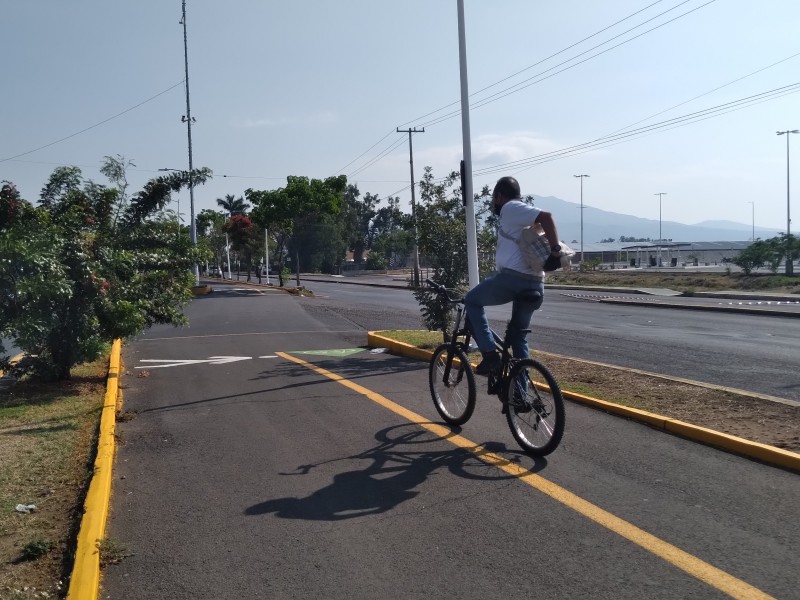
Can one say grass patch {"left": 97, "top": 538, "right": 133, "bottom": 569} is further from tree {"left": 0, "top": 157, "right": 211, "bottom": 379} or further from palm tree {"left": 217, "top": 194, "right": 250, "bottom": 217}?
palm tree {"left": 217, "top": 194, "right": 250, "bottom": 217}

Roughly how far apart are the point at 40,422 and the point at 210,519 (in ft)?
12.5

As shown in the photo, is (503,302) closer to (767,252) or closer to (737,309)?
(737,309)

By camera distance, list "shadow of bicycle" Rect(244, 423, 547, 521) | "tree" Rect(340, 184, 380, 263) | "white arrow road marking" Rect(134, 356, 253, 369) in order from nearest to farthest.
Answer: "shadow of bicycle" Rect(244, 423, 547, 521)
"white arrow road marking" Rect(134, 356, 253, 369)
"tree" Rect(340, 184, 380, 263)

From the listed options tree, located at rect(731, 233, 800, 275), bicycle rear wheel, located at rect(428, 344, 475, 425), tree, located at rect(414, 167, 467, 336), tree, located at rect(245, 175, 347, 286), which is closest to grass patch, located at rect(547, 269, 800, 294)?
→ tree, located at rect(731, 233, 800, 275)

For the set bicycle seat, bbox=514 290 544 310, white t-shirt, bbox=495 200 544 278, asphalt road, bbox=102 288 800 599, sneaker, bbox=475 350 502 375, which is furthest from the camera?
sneaker, bbox=475 350 502 375

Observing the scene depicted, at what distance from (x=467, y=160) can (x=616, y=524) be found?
829 centimetres

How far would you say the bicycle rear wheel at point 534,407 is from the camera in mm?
5617

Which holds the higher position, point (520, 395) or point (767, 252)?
point (767, 252)

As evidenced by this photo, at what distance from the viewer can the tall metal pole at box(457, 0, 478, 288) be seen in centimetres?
1165

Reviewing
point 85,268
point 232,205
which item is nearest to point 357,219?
point 232,205

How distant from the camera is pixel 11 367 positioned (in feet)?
32.6

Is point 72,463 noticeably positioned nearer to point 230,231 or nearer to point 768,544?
point 768,544

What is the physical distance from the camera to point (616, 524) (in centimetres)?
447

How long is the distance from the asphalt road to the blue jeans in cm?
81
